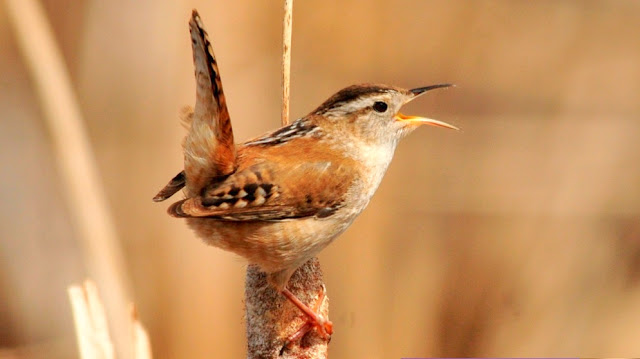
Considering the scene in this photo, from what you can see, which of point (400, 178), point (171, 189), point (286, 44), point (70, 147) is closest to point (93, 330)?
point (171, 189)

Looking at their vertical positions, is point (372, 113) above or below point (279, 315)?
above

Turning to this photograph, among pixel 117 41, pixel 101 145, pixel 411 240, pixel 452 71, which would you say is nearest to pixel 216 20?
pixel 117 41

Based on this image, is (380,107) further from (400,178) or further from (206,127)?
(400,178)

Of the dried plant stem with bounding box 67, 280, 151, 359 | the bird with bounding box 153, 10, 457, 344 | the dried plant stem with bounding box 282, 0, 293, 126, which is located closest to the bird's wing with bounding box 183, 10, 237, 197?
the bird with bounding box 153, 10, 457, 344

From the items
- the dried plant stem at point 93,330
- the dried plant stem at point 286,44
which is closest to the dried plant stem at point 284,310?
the dried plant stem at point 286,44

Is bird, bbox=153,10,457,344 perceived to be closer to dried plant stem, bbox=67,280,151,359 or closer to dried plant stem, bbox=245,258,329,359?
dried plant stem, bbox=245,258,329,359

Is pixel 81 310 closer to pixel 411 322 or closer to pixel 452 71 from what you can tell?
pixel 411 322
